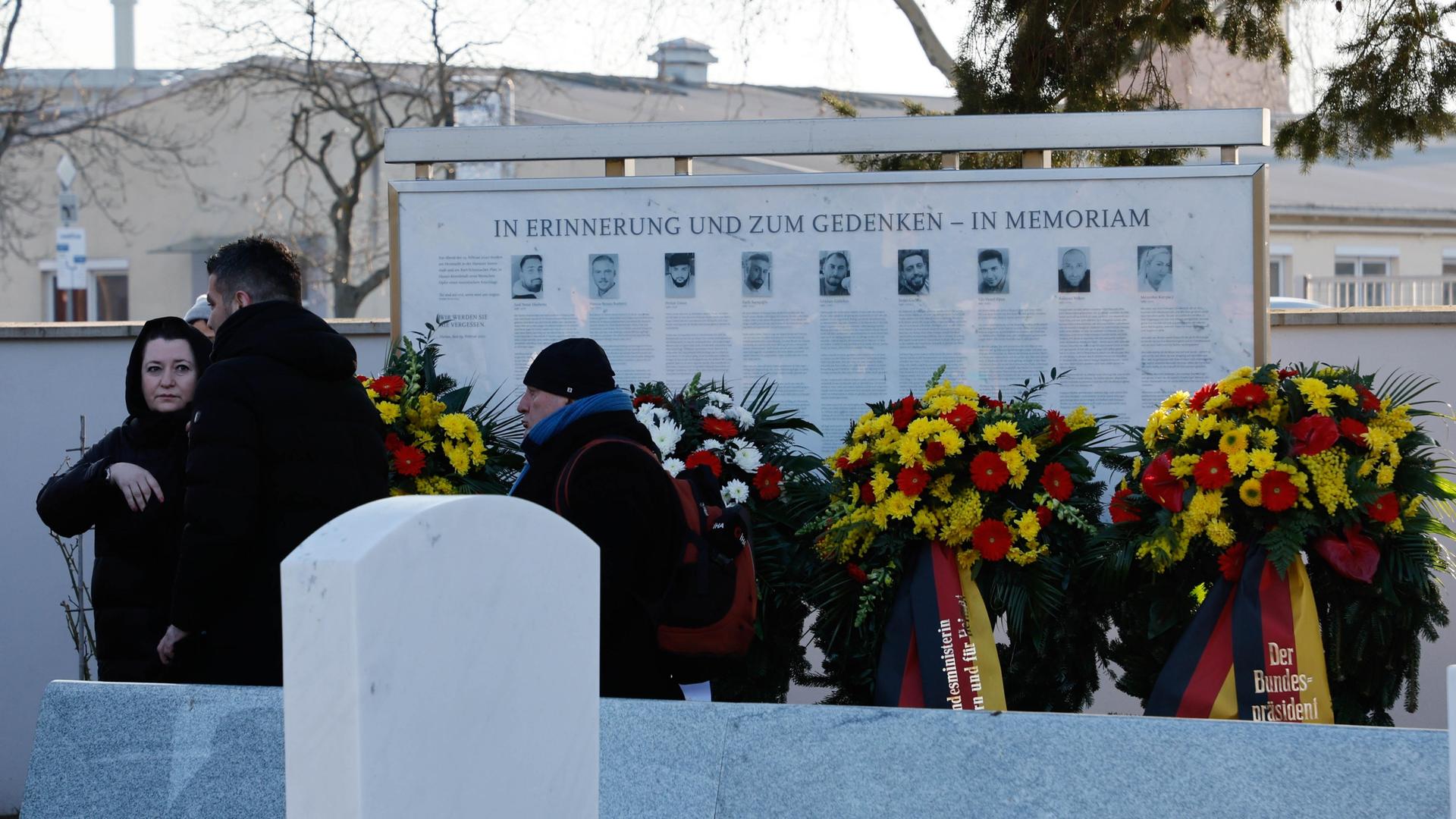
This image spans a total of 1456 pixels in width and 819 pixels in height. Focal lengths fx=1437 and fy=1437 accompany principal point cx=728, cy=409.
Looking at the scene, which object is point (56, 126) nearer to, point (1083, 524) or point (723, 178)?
point (723, 178)

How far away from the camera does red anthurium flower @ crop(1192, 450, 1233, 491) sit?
4.43 metres

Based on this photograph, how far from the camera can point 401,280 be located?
5.95 m

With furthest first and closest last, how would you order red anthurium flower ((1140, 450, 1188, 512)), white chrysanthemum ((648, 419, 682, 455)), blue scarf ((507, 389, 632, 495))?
1. white chrysanthemum ((648, 419, 682, 455))
2. red anthurium flower ((1140, 450, 1188, 512))
3. blue scarf ((507, 389, 632, 495))

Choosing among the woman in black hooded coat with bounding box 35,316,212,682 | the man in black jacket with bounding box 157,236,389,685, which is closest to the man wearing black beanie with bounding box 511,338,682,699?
the man in black jacket with bounding box 157,236,389,685

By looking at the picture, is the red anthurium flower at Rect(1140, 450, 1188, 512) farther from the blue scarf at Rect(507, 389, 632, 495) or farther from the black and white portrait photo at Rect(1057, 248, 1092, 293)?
the blue scarf at Rect(507, 389, 632, 495)

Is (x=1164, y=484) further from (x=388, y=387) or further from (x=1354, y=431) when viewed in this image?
(x=388, y=387)

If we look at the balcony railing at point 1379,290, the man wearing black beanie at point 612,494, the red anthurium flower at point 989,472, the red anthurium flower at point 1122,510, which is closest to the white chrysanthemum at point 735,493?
the red anthurium flower at point 989,472

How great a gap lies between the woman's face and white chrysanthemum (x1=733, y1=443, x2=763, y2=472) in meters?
1.89

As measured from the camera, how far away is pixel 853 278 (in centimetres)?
573

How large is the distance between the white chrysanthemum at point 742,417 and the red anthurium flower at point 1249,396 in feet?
5.66

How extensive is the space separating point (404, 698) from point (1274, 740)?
1976mm

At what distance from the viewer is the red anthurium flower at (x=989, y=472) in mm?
4691

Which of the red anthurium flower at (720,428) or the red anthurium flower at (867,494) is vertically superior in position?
the red anthurium flower at (720,428)

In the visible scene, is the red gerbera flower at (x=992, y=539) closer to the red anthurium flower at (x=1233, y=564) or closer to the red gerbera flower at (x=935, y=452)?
the red gerbera flower at (x=935, y=452)
